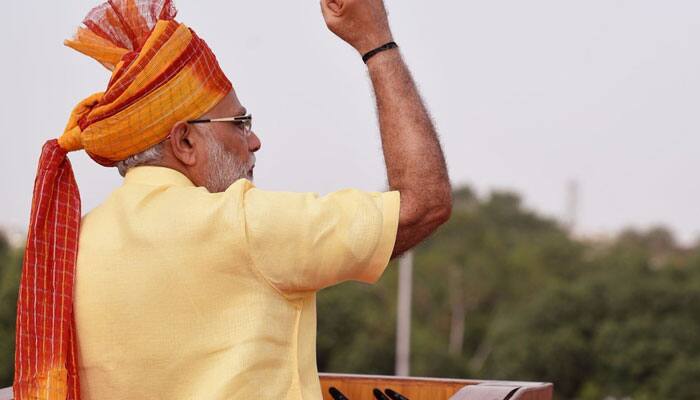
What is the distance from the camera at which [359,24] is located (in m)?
2.49

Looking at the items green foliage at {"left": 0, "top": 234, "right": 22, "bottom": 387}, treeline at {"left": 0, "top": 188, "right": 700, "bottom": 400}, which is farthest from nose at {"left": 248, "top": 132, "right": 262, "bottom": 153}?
treeline at {"left": 0, "top": 188, "right": 700, "bottom": 400}

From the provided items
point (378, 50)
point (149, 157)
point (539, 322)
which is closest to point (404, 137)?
point (378, 50)

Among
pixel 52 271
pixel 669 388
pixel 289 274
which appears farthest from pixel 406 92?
pixel 669 388

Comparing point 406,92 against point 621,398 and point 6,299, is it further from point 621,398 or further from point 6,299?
point 621,398

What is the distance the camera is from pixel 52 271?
257 cm

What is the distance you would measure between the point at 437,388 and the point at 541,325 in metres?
43.2

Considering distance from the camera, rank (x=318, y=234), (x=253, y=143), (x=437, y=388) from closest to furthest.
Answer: (x=318, y=234), (x=253, y=143), (x=437, y=388)

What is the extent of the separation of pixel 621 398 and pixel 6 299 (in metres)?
27.4

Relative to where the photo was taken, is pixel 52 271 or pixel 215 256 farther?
pixel 52 271

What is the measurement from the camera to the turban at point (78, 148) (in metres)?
2.53

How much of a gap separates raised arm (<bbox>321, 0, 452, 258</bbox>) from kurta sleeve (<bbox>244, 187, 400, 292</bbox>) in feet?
0.13

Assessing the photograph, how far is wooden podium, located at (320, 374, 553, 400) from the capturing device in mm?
3037

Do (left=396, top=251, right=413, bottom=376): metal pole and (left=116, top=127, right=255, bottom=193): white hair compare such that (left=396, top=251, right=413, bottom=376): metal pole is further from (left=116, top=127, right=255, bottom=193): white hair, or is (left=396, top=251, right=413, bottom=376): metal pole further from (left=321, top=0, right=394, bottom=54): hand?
(left=321, top=0, right=394, bottom=54): hand

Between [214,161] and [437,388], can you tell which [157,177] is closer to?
[214,161]
